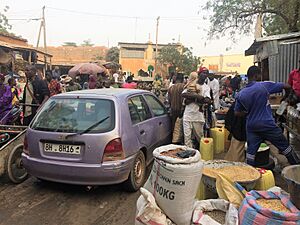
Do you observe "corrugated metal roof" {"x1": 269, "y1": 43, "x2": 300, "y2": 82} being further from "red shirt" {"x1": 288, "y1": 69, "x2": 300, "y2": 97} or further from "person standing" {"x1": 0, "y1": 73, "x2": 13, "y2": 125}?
"person standing" {"x1": 0, "y1": 73, "x2": 13, "y2": 125}

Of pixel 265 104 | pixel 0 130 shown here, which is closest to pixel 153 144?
pixel 265 104

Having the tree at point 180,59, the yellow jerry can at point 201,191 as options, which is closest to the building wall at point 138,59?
the tree at point 180,59

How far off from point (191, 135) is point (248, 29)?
1306cm

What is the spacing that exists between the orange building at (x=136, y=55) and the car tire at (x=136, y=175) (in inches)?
1486

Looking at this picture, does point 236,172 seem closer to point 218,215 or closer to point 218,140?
point 218,215

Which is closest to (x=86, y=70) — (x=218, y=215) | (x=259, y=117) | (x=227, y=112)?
(x=227, y=112)

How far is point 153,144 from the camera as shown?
5.45 m

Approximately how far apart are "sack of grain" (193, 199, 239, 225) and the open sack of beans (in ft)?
0.30

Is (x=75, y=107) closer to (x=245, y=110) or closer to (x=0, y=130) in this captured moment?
(x=0, y=130)

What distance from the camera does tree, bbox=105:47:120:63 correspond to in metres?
45.9

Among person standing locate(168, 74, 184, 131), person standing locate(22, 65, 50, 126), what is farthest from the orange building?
person standing locate(168, 74, 184, 131)

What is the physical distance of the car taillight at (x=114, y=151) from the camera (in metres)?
4.21

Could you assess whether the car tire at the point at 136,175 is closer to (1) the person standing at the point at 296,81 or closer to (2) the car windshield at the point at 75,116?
(2) the car windshield at the point at 75,116

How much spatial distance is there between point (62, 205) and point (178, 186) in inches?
81.6
